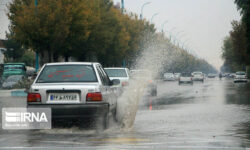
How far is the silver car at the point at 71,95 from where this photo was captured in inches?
421

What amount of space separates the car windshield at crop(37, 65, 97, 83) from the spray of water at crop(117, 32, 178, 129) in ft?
5.46

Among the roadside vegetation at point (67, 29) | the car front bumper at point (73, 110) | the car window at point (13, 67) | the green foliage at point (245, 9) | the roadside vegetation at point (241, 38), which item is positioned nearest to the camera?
the car front bumper at point (73, 110)

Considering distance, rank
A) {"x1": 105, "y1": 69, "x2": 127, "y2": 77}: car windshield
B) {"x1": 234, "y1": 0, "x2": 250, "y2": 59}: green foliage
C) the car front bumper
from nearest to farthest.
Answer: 1. the car front bumper
2. {"x1": 105, "y1": 69, "x2": 127, "y2": 77}: car windshield
3. {"x1": 234, "y1": 0, "x2": 250, "y2": 59}: green foliage

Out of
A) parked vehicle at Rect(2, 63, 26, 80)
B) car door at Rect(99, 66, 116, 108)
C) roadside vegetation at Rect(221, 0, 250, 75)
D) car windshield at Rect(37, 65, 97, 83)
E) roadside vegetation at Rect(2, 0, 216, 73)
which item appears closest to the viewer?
car windshield at Rect(37, 65, 97, 83)

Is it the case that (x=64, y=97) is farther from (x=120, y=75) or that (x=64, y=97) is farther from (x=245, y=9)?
(x=245, y=9)

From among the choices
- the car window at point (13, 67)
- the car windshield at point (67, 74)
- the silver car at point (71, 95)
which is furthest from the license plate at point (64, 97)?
the car window at point (13, 67)

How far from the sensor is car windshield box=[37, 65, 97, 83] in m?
11.2

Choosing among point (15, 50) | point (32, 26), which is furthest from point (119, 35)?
point (15, 50)

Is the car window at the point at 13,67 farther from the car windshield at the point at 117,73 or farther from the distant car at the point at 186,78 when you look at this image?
the car windshield at the point at 117,73

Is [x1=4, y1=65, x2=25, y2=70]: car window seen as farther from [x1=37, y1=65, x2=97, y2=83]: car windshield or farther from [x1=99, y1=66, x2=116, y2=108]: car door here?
[x1=37, y1=65, x2=97, y2=83]: car windshield

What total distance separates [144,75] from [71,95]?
69.1 ft

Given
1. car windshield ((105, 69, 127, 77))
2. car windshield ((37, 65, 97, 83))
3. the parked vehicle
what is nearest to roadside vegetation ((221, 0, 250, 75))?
the parked vehicle

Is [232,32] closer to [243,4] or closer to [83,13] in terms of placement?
[243,4]

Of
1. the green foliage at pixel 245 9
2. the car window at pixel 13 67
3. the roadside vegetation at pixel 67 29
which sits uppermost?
the green foliage at pixel 245 9
